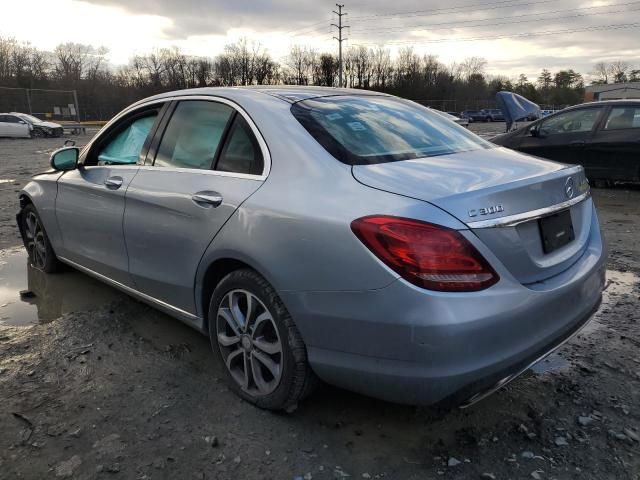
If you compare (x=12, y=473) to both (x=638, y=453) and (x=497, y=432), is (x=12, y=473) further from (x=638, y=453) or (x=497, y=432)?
(x=638, y=453)

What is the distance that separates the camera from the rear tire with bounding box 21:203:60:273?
4711 mm

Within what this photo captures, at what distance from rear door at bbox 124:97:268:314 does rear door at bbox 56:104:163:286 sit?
0.17m

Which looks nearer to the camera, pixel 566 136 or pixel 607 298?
pixel 607 298

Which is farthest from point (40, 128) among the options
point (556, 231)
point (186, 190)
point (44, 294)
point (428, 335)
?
point (428, 335)

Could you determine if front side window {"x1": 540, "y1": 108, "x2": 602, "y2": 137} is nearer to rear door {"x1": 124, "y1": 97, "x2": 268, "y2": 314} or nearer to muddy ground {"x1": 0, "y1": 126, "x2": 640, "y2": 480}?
muddy ground {"x1": 0, "y1": 126, "x2": 640, "y2": 480}

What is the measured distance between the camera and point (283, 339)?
2424mm

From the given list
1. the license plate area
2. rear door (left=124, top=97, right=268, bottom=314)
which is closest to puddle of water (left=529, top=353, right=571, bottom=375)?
the license plate area

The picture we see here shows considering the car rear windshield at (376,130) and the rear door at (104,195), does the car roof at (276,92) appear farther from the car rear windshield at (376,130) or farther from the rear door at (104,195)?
the rear door at (104,195)

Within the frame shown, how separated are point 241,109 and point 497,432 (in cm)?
206

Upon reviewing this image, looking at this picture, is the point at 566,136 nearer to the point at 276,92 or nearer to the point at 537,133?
the point at 537,133

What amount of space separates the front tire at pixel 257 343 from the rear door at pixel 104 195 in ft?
3.51

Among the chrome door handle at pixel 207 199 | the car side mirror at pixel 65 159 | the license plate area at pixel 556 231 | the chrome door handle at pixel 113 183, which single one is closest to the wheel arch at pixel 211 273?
the chrome door handle at pixel 207 199

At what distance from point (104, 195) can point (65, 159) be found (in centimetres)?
73

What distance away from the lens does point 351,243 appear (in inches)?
81.9
